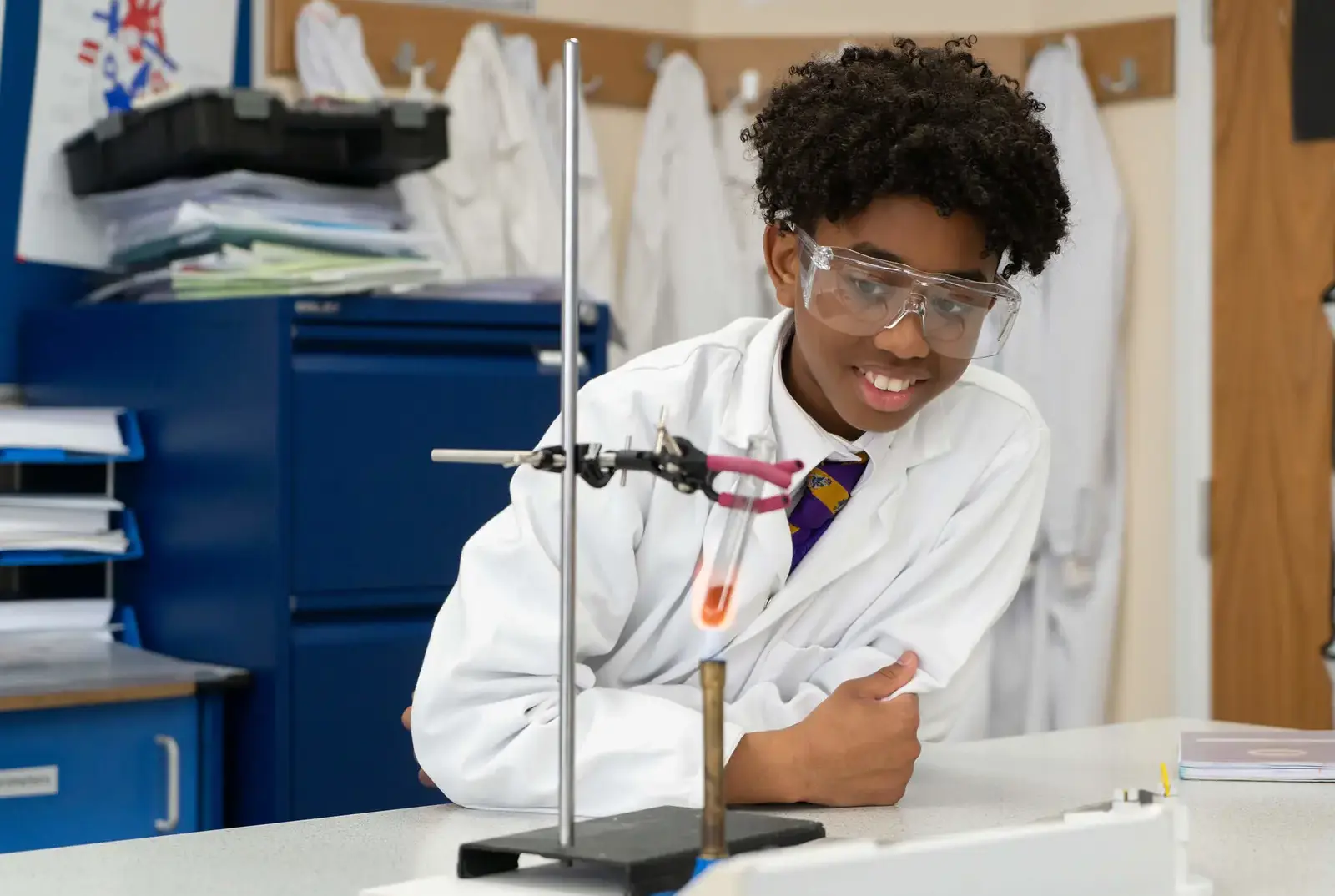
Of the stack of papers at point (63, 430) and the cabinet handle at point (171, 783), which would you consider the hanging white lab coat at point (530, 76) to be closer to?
the stack of papers at point (63, 430)

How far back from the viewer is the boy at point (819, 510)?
132 centimetres

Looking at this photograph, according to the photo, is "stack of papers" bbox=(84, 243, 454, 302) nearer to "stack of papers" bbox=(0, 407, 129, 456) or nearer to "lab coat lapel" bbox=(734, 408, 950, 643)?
"stack of papers" bbox=(0, 407, 129, 456)

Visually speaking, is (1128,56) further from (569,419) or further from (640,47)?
(569,419)

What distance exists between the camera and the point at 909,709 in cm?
136

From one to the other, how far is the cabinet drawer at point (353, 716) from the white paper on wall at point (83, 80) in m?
0.88

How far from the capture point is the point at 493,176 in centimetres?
282

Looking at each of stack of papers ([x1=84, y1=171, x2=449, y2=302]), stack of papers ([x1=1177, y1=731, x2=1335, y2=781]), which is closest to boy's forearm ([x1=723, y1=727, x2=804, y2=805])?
stack of papers ([x1=1177, y1=731, x2=1335, y2=781])

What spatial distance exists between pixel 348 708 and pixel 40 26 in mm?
1233

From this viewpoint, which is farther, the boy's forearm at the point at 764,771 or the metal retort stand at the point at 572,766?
the boy's forearm at the point at 764,771

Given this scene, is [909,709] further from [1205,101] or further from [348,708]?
[1205,101]

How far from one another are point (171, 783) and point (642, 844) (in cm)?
128

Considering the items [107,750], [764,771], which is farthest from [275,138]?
[764,771]

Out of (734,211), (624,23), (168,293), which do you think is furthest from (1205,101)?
(168,293)

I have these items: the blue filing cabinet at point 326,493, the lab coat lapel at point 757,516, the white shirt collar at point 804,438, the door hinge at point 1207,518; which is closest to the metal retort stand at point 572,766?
the lab coat lapel at point 757,516
